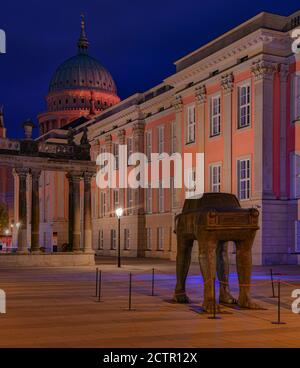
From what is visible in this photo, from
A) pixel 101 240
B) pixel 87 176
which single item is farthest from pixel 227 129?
pixel 101 240

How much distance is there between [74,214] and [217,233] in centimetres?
2465

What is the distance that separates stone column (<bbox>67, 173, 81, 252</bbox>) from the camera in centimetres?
3828

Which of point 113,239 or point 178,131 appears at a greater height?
point 178,131

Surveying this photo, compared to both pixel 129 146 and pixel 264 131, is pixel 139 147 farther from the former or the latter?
pixel 264 131

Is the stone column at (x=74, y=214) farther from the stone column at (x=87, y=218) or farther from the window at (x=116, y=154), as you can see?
the window at (x=116, y=154)

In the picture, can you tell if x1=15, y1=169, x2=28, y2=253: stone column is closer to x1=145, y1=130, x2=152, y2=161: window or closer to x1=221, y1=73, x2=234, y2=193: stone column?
x1=221, y1=73, x2=234, y2=193: stone column

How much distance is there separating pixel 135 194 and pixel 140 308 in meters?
39.7

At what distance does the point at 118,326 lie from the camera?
12.5 meters

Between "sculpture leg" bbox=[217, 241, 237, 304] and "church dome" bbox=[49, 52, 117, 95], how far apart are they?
8265 centimetres

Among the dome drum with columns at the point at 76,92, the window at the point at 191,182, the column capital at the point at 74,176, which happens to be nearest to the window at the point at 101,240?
the window at the point at 191,182

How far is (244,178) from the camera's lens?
126 ft

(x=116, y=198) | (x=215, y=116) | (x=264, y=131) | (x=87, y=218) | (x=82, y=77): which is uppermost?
(x=82, y=77)

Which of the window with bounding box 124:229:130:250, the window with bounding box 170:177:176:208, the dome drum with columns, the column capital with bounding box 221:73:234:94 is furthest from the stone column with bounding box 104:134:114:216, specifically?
the dome drum with columns
